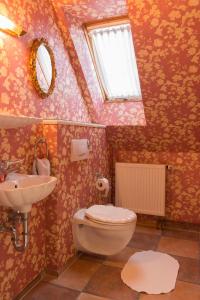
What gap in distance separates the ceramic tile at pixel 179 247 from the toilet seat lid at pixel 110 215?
66 cm

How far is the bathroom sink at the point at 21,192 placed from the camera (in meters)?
1.26

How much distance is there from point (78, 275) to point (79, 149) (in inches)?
40.5

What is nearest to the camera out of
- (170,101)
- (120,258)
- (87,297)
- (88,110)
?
(87,297)

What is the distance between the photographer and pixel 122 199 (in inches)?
120

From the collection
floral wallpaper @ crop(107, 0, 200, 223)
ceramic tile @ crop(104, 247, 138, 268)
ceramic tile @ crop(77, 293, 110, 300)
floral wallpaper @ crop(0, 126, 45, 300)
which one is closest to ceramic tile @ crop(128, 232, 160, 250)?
ceramic tile @ crop(104, 247, 138, 268)

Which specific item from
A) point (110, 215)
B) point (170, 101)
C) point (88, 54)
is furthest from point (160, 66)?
point (110, 215)

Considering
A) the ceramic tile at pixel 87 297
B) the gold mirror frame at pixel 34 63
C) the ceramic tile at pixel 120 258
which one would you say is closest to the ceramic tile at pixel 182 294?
the ceramic tile at pixel 87 297

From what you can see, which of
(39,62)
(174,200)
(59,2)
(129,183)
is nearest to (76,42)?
(59,2)

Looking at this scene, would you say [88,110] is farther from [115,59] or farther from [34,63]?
[34,63]

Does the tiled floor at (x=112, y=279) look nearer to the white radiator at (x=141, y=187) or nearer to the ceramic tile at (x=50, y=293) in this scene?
the ceramic tile at (x=50, y=293)

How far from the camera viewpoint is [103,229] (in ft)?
6.43

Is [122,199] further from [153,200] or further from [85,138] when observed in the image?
[85,138]

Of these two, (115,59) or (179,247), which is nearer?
(179,247)

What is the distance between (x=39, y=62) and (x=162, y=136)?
1532 millimetres
